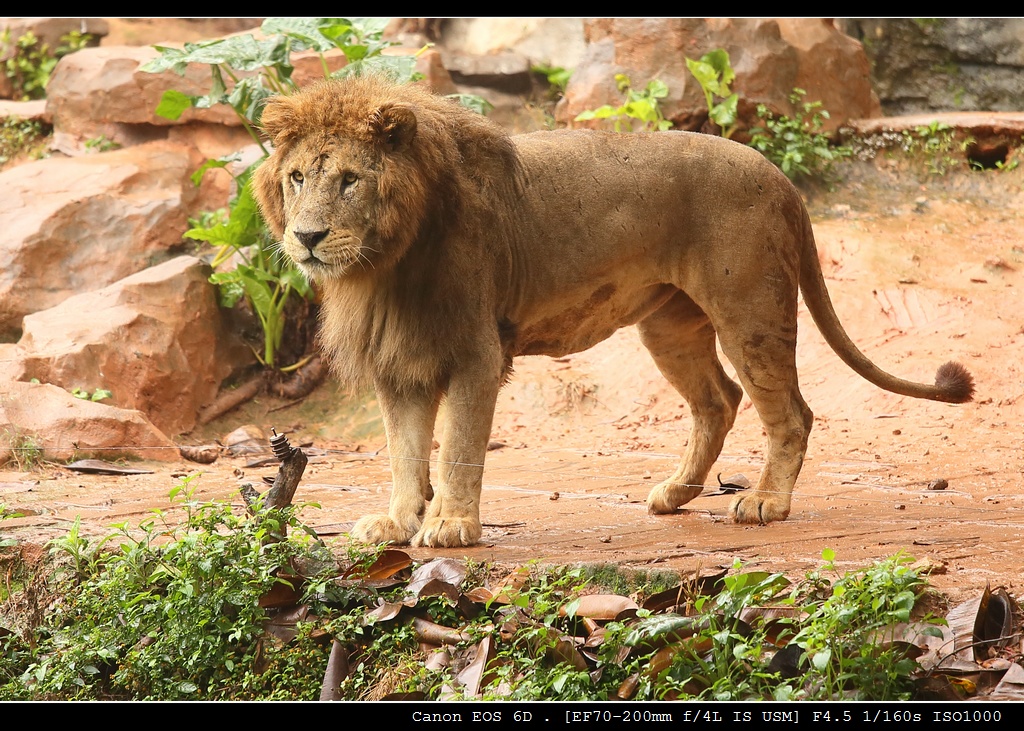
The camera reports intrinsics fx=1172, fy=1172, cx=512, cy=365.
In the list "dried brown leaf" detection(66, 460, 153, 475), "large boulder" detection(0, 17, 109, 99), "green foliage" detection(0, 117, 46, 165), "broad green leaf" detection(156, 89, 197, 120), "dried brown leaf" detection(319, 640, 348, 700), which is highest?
"broad green leaf" detection(156, 89, 197, 120)

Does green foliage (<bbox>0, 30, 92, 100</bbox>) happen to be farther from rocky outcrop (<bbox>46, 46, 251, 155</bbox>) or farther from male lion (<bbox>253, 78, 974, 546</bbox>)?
male lion (<bbox>253, 78, 974, 546</bbox>)

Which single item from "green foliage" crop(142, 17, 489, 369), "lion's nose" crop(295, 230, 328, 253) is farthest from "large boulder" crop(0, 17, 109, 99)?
"lion's nose" crop(295, 230, 328, 253)

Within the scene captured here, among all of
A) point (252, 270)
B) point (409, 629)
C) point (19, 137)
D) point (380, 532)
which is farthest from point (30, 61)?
point (409, 629)

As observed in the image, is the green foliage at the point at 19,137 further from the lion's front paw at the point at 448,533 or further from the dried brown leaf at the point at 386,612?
the dried brown leaf at the point at 386,612

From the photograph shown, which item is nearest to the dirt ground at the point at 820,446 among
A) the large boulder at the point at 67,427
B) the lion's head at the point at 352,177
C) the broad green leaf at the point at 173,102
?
the large boulder at the point at 67,427

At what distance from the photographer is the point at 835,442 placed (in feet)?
25.0

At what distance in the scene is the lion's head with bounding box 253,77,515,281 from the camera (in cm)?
478

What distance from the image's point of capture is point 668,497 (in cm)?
592

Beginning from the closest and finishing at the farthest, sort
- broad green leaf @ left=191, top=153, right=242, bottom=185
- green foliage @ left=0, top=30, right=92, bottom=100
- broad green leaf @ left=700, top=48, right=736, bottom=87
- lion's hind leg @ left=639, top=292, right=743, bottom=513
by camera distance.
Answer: lion's hind leg @ left=639, top=292, right=743, bottom=513
broad green leaf @ left=191, top=153, right=242, bottom=185
broad green leaf @ left=700, top=48, right=736, bottom=87
green foliage @ left=0, top=30, right=92, bottom=100

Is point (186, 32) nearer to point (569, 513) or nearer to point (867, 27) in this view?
point (867, 27)

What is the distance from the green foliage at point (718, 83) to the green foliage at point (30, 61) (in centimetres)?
692

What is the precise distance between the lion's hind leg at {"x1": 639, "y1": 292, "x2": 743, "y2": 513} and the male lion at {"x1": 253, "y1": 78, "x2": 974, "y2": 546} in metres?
0.01

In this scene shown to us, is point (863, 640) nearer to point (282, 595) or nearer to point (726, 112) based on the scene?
point (282, 595)

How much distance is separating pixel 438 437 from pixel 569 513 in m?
2.78
